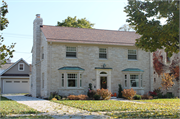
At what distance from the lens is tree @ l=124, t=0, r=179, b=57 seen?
36.6 feet

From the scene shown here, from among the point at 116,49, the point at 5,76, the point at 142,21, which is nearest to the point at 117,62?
the point at 116,49

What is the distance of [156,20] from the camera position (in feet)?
39.7

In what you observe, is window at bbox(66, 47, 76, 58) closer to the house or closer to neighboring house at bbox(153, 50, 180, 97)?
the house

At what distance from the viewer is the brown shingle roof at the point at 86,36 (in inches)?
977

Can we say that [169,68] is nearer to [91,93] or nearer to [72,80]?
[91,93]

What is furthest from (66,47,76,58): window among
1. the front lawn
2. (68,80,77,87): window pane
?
the front lawn

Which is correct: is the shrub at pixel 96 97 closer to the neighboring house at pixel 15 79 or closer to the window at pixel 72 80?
the window at pixel 72 80

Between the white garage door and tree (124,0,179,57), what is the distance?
1344 inches

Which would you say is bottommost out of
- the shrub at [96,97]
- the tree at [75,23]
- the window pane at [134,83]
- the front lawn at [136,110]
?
the shrub at [96,97]

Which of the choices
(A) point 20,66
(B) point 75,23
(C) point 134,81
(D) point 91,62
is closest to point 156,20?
(D) point 91,62

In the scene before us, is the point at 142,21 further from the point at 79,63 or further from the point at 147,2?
the point at 79,63

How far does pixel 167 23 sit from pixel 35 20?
19380mm

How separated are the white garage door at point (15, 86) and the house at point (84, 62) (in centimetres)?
1573

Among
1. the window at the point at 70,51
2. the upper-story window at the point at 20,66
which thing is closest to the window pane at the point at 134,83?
the window at the point at 70,51
